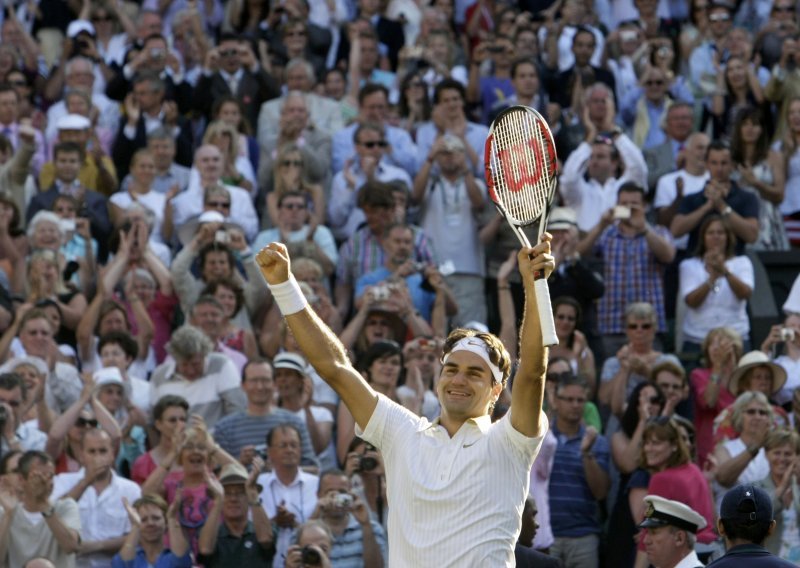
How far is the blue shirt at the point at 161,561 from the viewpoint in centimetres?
1186

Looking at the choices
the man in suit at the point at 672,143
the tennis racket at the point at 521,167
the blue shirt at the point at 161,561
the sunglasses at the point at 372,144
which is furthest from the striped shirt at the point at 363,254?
the tennis racket at the point at 521,167

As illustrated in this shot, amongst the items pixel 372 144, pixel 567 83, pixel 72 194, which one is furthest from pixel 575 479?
pixel 567 83

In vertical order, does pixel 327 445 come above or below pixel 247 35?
below

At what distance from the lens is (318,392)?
14242mm

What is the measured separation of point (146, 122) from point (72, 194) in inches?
77.8

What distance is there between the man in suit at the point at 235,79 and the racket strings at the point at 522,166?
1114 centimetres

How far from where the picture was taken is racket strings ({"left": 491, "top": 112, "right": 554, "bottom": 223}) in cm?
736

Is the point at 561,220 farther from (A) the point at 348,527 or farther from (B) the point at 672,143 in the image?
(A) the point at 348,527

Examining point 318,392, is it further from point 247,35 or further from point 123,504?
point 247,35

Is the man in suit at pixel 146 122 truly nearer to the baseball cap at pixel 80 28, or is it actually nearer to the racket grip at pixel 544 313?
the baseball cap at pixel 80 28

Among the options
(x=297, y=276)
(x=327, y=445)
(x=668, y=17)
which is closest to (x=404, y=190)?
(x=297, y=276)

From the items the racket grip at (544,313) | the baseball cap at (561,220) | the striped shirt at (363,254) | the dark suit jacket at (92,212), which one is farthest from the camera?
the dark suit jacket at (92,212)

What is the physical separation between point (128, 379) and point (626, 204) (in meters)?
4.53

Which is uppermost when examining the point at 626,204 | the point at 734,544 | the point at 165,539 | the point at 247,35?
the point at 247,35
